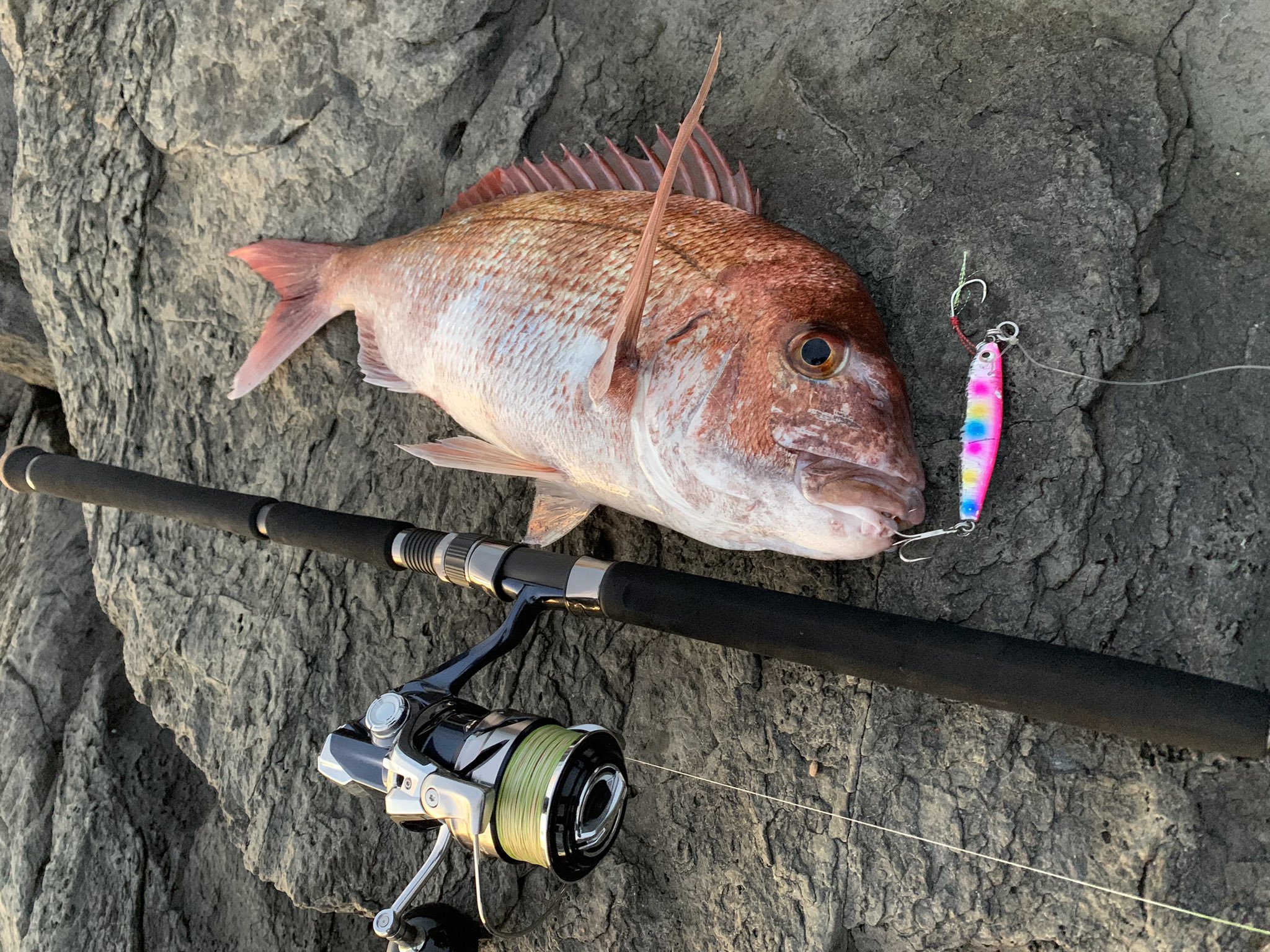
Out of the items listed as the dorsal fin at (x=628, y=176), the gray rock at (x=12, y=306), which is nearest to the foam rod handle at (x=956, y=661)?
the dorsal fin at (x=628, y=176)

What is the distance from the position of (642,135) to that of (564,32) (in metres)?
0.34

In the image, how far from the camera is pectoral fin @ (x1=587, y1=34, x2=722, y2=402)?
1.02m

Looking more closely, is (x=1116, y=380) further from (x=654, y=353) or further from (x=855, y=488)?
(x=654, y=353)

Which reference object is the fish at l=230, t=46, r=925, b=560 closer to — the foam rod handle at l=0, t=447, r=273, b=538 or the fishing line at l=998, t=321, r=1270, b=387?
the fishing line at l=998, t=321, r=1270, b=387

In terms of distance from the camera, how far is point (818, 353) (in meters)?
1.19

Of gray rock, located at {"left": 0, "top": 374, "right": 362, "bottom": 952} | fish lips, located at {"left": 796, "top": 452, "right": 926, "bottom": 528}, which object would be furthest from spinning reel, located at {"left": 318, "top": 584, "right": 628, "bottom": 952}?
gray rock, located at {"left": 0, "top": 374, "right": 362, "bottom": 952}

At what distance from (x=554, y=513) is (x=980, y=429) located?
0.73 metres

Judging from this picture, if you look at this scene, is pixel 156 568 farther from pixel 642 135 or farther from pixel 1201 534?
pixel 1201 534

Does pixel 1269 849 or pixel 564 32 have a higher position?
pixel 564 32

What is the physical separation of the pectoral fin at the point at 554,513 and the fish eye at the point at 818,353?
0.53 m

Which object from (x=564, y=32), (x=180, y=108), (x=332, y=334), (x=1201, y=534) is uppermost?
(x=564, y=32)

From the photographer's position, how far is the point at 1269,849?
1190 millimetres

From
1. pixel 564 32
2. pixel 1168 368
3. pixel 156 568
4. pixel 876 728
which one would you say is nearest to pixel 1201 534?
pixel 1168 368

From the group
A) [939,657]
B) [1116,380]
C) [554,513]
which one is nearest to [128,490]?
[554,513]
